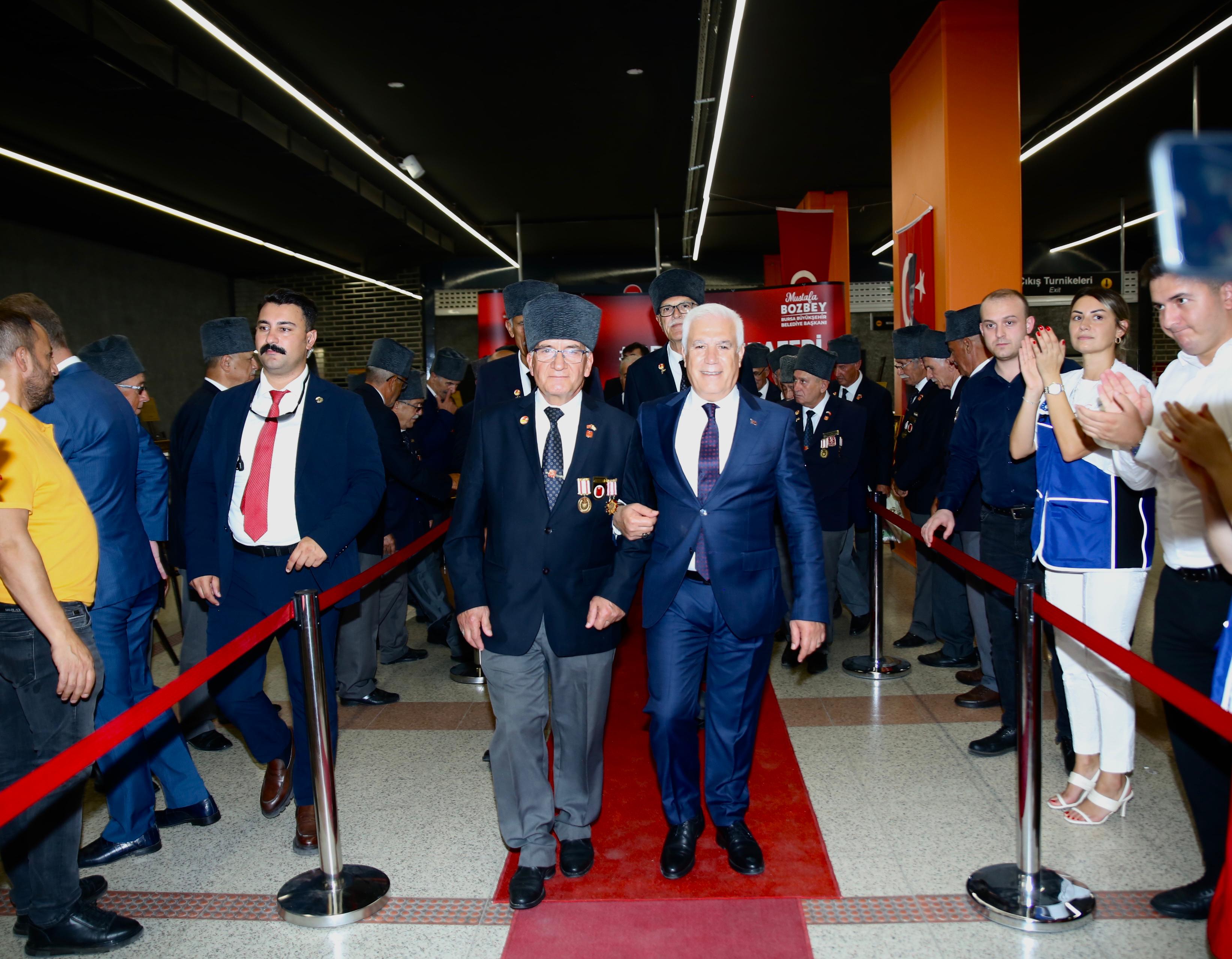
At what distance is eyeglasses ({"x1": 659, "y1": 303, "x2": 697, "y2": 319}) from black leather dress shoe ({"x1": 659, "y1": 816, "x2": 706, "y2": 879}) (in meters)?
2.02

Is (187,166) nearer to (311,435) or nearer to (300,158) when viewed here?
(300,158)

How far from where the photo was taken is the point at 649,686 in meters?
2.74

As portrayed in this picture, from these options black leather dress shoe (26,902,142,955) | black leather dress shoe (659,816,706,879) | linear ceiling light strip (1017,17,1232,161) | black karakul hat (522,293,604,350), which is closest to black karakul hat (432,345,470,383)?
black karakul hat (522,293,604,350)

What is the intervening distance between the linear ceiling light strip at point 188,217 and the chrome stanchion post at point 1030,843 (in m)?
10.0

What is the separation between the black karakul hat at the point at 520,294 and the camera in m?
3.94

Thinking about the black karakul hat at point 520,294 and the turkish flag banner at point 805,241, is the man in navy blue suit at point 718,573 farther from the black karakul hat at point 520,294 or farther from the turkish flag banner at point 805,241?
the turkish flag banner at point 805,241

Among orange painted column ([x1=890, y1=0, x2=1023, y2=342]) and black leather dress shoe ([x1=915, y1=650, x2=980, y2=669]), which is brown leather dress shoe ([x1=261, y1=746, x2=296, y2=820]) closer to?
black leather dress shoe ([x1=915, y1=650, x2=980, y2=669])

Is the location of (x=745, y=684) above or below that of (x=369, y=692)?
above

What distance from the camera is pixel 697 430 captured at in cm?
272

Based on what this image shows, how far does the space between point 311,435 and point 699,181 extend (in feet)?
31.3

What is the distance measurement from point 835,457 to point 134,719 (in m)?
3.62

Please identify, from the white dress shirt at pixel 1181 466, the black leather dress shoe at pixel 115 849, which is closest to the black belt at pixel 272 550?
the black leather dress shoe at pixel 115 849

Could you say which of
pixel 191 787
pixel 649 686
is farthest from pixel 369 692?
pixel 649 686

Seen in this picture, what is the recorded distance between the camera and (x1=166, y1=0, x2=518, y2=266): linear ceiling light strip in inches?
248
